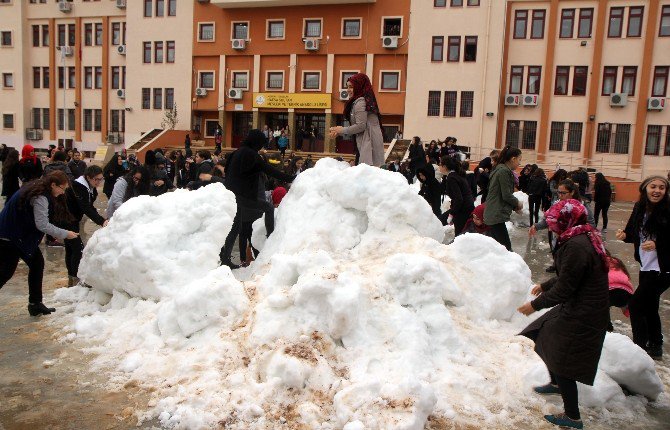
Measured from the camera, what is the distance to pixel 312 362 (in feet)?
14.0

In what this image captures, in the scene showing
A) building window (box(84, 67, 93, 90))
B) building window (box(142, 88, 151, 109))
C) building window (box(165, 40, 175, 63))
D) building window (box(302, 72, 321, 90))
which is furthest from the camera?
building window (box(84, 67, 93, 90))

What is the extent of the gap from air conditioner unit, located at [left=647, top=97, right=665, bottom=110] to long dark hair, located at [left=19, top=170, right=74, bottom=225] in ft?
97.0

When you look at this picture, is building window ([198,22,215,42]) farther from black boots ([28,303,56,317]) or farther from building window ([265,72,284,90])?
black boots ([28,303,56,317])

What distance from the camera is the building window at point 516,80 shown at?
30484 millimetres

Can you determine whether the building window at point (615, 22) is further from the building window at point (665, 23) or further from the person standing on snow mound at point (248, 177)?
the person standing on snow mound at point (248, 177)

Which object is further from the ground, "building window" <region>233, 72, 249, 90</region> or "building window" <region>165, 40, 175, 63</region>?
"building window" <region>165, 40, 175, 63</region>

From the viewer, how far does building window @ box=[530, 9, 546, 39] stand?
2964 cm

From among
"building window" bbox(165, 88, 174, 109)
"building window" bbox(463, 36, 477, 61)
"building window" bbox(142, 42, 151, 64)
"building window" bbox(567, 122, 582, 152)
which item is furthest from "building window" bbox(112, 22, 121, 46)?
"building window" bbox(567, 122, 582, 152)

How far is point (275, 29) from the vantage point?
34375 mm

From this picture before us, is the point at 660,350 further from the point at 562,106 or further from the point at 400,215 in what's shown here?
the point at 562,106

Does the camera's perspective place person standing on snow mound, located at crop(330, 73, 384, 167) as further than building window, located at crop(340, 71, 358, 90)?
No

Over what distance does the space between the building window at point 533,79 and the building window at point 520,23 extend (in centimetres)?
189

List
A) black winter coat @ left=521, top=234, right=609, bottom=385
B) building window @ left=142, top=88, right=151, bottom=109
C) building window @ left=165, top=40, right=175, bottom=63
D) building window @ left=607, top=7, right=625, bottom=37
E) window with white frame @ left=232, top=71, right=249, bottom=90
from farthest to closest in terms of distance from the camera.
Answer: building window @ left=142, top=88, right=151, bottom=109
building window @ left=165, top=40, right=175, bottom=63
window with white frame @ left=232, top=71, right=249, bottom=90
building window @ left=607, top=7, right=625, bottom=37
black winter coat @ left=521, top=234, right=609, bottom=385

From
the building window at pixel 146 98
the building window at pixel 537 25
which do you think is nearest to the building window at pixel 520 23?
the building window at pixel 537 25
